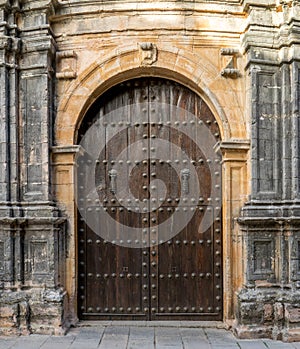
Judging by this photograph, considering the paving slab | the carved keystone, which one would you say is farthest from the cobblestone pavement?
the carved keystone

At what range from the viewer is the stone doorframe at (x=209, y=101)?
5.03 metres

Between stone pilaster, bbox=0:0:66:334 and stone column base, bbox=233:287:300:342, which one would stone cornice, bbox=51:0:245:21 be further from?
stone column base, bbox=233:287:300:342

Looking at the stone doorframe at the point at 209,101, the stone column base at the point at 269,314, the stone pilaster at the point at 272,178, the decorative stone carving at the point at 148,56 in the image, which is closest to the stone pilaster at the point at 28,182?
the stone doorframe at the point at 209,101

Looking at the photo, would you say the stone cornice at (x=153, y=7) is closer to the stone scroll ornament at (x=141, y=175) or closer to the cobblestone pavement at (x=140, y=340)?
the stone scroll ornament at (x=141, y=175)

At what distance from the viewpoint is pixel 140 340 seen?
4.63m

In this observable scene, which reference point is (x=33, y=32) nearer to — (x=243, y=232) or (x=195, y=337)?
(x=243, y=232)

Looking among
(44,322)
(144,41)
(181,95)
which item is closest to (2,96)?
(144,41)

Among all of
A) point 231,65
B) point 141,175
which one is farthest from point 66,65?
point 231,65

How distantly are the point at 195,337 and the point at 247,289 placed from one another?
2.50 feet

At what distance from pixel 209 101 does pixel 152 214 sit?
1.47 m

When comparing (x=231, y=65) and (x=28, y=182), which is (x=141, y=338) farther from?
(x=231, y=65)

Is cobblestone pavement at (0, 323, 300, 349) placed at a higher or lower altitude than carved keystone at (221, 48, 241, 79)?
lower

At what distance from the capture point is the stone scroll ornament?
17.1ft

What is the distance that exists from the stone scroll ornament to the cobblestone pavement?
97 centimetres
